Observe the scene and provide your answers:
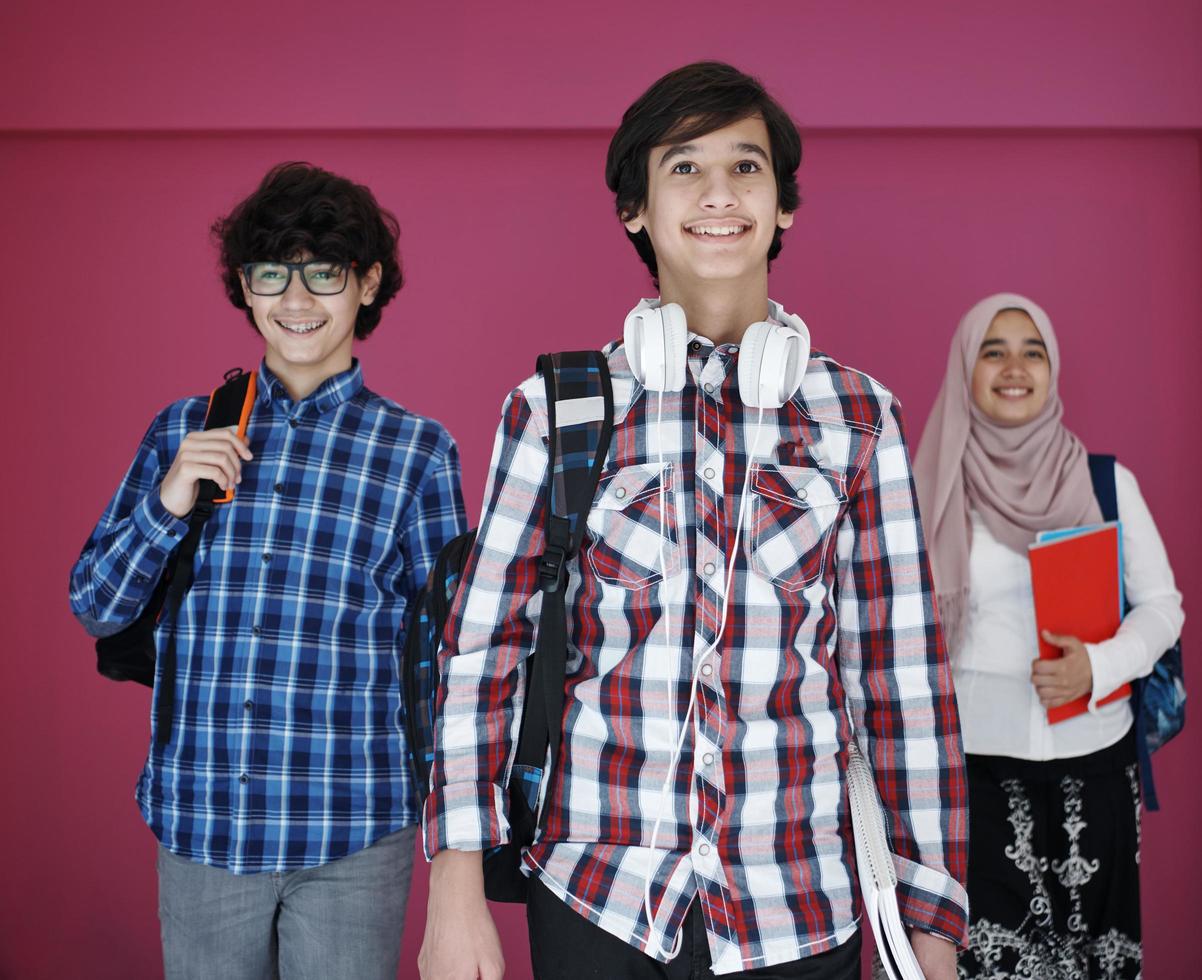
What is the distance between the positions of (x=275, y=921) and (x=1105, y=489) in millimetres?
1962

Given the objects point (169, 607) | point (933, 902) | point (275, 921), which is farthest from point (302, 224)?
point (933, 902)

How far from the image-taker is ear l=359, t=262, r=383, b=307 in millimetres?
2044

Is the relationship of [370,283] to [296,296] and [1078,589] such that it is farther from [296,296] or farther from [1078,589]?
[1078,589]

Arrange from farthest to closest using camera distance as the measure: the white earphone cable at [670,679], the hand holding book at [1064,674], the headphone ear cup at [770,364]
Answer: the hand holding book at [1064,674] < the headphone ear cup at [770,364] < the white earphone cable at [670,679]

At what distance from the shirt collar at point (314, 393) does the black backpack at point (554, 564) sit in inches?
27.2

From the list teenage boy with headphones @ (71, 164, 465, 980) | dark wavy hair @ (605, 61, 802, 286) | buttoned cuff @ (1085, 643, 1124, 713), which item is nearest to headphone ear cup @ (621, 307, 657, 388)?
dark wavy hair @ (605, 61, 802, 286)

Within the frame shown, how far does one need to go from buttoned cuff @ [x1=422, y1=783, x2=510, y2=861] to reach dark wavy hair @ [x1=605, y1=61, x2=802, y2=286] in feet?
2.64

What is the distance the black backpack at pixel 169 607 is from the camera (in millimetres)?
1815

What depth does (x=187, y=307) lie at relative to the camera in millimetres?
3004

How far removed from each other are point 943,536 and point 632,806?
4.72 ft

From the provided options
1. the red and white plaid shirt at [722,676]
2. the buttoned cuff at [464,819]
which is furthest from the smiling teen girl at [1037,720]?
the buttoned cuff at [464,819]

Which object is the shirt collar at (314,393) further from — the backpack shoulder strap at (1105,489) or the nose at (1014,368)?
the backpack shoulder strap at (1105,489)

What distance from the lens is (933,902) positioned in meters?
1.31

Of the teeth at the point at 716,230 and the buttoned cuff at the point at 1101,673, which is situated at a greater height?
the teeth at the point at 716,230
